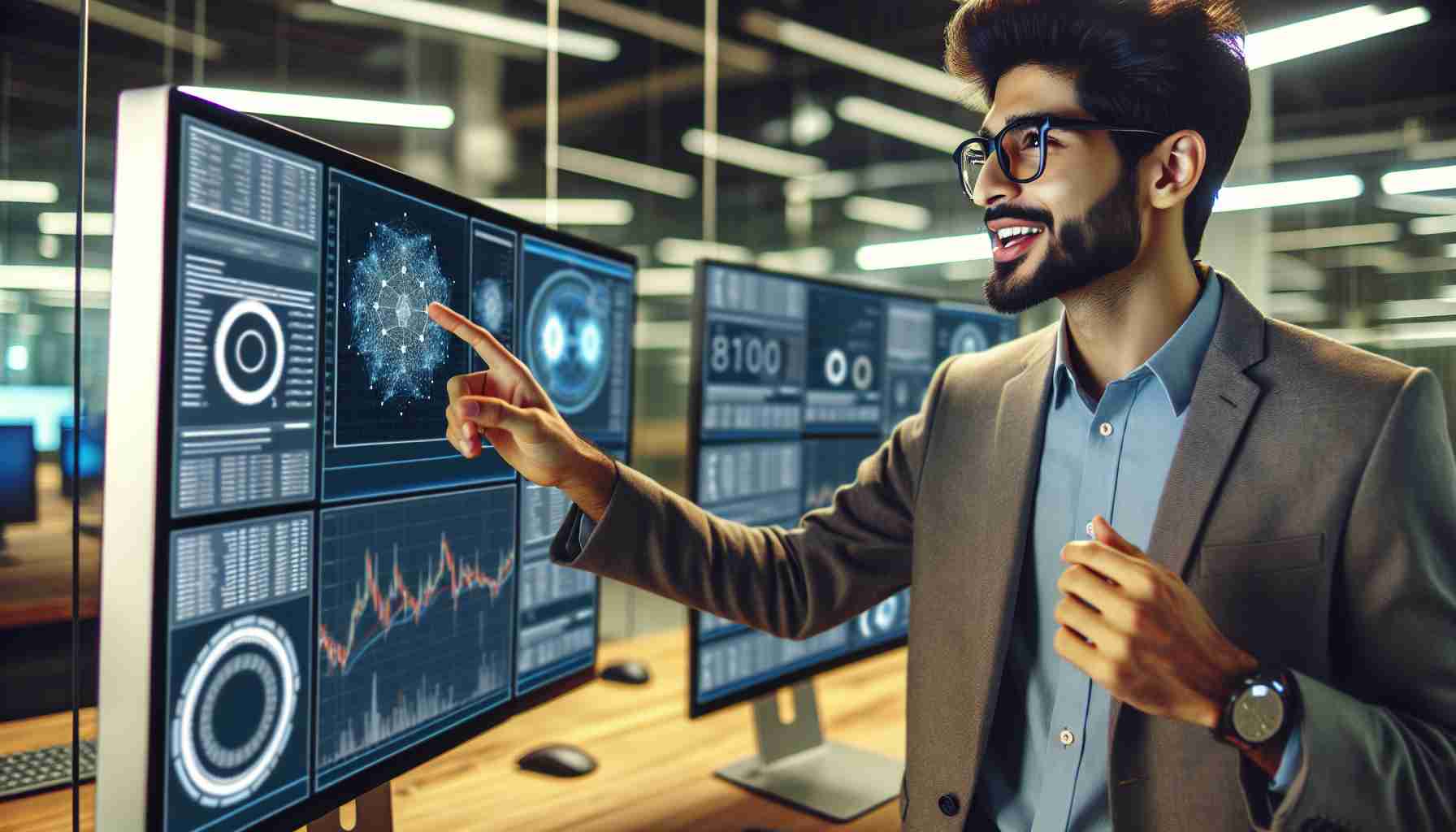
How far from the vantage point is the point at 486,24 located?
2.66 m

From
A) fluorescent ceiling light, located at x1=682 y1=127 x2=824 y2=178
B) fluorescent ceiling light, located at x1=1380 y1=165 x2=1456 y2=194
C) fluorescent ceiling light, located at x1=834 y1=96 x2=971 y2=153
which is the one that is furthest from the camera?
fluorescent ceiling light, located at x1=834 y1=96 x2=971 y2=153

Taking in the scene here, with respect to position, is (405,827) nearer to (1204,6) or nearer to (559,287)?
(559,287)

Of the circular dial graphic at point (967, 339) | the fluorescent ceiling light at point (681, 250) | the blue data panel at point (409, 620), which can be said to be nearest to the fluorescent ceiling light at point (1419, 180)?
the circular dial graphic at point (967, 339)

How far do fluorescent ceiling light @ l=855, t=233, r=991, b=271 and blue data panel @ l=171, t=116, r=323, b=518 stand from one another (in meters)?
3.76

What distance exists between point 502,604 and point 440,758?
52 cm

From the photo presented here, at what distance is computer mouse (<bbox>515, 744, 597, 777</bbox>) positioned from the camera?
1.38 m

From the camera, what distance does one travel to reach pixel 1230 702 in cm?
71

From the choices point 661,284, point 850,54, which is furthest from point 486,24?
point 850,54

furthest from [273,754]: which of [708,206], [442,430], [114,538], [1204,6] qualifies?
[708,206]

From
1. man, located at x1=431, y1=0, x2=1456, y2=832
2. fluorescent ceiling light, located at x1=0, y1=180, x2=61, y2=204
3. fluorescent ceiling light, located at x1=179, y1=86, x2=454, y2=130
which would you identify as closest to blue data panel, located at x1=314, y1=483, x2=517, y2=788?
man, located at x1=431, y1=0, x2=1456, y2=832

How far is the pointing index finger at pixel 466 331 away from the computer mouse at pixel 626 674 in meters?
1.09

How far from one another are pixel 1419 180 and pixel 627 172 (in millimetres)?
2477

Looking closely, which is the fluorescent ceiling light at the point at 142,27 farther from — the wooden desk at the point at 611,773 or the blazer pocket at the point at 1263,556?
the blazer pocket at the point at 1263,556

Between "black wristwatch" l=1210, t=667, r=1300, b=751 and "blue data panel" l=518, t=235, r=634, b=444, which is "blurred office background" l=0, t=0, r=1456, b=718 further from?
"black wristwatch" l=1210, t=667, r=1300, b=751
